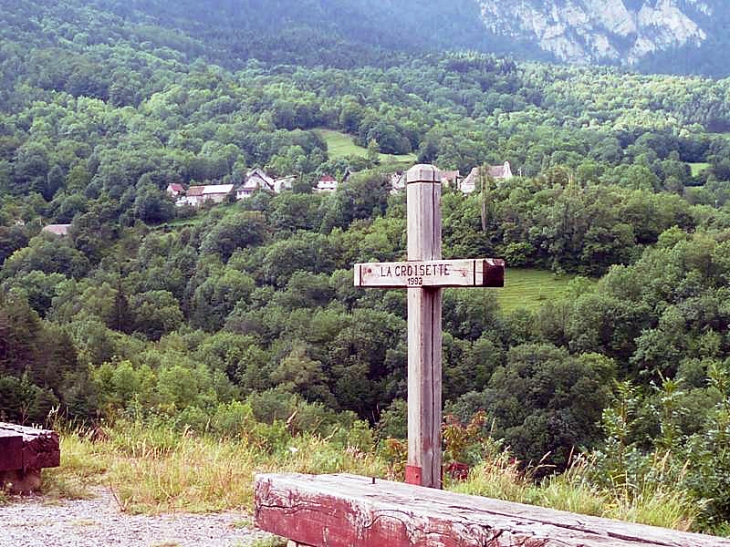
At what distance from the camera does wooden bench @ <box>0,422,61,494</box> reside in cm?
504

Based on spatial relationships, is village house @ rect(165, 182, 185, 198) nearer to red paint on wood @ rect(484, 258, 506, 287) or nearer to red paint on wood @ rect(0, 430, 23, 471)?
red paint on wood @ rect(0, 430, 23, 471)

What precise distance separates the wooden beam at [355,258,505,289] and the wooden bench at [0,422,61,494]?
211 centimetres

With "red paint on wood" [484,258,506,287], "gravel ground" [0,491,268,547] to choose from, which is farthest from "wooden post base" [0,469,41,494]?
"red paint on wood" [484,258,506,287]

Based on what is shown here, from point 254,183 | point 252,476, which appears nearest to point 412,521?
point 252,476

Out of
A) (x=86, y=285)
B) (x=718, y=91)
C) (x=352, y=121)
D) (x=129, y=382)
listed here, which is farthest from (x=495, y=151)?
(x=129, y=382)

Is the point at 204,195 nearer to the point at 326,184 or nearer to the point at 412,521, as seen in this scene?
the point at 326,184

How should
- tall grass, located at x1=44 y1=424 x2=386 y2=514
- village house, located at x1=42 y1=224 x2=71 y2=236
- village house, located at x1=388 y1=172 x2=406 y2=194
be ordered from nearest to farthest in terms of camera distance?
tall grass, located at x1=44 y1=424 x2=386 y2=514 < village house, located at x1=42 y1=224 x2=71 y2=236 < village house, located at x1=388 y1=172 x2=406 y2=194

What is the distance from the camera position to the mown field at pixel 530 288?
5588cm

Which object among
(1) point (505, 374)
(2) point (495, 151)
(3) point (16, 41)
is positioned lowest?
(1) point (505, 374)

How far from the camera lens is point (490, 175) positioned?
274 ft

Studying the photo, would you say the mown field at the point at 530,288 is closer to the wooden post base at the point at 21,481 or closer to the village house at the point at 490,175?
the village house at the point at 490,175

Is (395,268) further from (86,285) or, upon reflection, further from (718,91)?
(718,91)

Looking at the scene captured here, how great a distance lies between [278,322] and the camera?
57.0 m

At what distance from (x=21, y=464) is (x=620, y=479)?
3457mm
